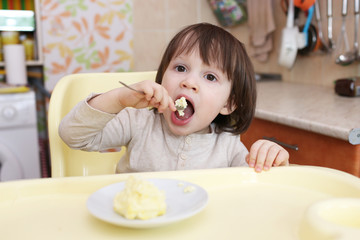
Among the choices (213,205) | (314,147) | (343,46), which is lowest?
(314,147)

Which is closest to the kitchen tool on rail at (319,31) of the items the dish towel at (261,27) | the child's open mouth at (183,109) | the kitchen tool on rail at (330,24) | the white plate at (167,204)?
the kitchen tool on rail at (330,24)

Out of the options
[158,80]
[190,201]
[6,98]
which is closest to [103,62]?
[6,98]

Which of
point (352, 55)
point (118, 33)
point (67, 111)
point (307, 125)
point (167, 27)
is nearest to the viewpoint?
point (67, 111)

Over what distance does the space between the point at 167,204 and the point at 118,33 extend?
220cm

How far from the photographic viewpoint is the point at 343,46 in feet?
6.21

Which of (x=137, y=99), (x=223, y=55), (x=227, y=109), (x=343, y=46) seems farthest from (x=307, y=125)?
(x=343, y=46)

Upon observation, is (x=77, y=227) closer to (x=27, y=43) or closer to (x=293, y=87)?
(x=293, y=87)

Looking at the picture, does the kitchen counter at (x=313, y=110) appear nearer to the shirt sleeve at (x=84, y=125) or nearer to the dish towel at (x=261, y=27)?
the dish towel at (x=261, y=27)

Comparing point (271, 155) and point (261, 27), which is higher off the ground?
point (261, 27)

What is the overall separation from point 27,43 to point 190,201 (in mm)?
2251

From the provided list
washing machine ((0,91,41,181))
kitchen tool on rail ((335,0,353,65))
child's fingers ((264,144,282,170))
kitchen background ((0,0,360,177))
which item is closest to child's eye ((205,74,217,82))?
child's fingers ((264,144,282,170))

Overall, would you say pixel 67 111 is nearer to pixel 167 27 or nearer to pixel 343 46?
pixel 343 46

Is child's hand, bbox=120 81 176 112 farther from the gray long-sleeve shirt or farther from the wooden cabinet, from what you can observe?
the wooden cabinet

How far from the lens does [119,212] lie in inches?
22.2
